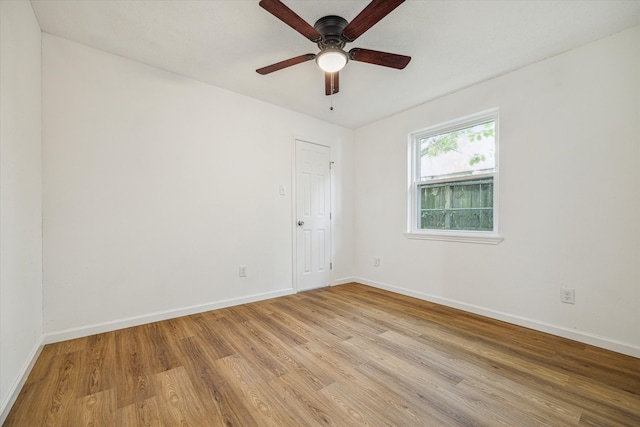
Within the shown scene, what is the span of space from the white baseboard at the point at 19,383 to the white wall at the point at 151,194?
235 millimetres

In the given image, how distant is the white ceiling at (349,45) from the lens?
5.95 ft

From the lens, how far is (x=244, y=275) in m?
3.13

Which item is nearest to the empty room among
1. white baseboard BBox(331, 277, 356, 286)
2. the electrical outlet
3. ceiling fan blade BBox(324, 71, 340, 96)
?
the electrical outlet

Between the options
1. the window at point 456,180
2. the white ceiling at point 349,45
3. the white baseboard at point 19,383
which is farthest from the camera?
the window at point 456,180

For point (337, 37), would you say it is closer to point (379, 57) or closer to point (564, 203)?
point (379, 57)

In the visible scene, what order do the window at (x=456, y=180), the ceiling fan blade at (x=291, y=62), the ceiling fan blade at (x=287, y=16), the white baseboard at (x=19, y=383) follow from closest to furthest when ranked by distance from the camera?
1. the white baseboard at (x=19, y=383)
2. the ceiling fan blade at (x=287, y=16)
3. the ceiling fan blade at (x=291, y=62)
4. the window at (x=456, y=180)

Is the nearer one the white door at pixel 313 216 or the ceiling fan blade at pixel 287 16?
the ceiling fan blade at pixel 287 16

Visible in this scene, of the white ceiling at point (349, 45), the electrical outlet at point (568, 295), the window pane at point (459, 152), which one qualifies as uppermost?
the white ceiling at point (349, 45)

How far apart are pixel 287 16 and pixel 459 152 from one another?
96.1 inches

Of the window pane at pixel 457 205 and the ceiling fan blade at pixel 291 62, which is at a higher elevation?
the ceiling fan blade at pixel 291 62

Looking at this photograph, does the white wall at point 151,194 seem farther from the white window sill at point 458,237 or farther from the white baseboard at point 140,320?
the white window sill at point 458,237

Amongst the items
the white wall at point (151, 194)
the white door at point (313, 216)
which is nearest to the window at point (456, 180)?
the white door at point (313, 216)

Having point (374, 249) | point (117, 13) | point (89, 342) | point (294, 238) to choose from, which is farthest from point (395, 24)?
point (89, 342)

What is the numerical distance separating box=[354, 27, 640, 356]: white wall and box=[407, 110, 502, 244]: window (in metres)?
0.12
